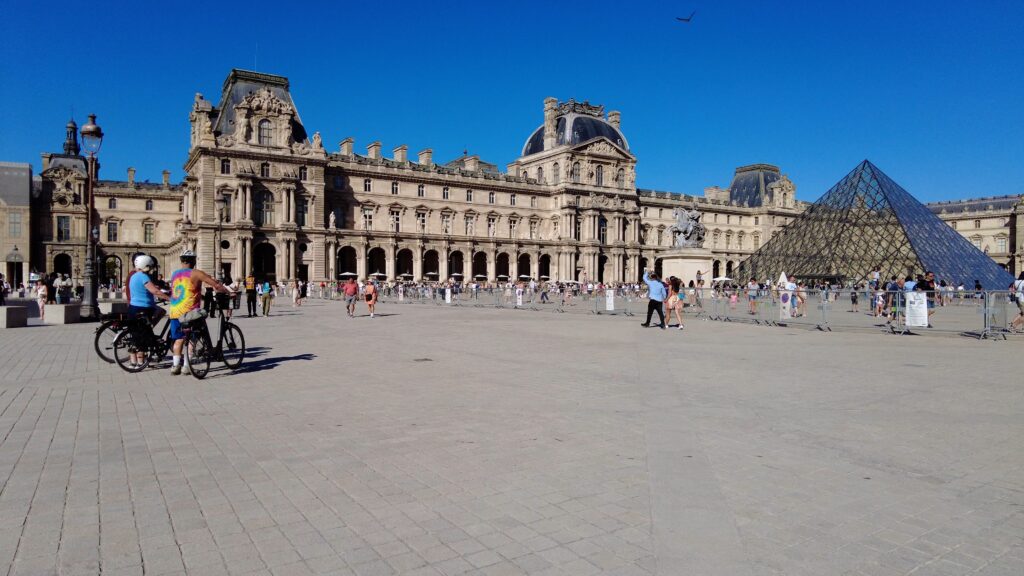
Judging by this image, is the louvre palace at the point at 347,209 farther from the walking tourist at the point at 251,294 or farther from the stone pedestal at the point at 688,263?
the walking tourist at the point at 251,294

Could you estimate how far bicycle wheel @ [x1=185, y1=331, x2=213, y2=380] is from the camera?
32.7ft

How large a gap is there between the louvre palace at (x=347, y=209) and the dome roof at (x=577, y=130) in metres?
0.17

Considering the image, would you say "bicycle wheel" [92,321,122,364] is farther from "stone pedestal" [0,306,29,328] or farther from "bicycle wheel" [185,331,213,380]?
"stone pedestal" [0,306,29,328]

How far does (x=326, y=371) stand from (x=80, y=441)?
4.63 metres

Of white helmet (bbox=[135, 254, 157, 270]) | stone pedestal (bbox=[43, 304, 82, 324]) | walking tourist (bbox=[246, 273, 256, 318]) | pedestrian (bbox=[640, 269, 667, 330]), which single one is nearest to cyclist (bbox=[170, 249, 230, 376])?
white helmet (bbox=[135, 254, 157, 270])

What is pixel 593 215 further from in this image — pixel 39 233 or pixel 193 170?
pixel 39 233

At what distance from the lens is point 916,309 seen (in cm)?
1845

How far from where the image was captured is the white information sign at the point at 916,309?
721 inches

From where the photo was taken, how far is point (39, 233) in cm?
6738

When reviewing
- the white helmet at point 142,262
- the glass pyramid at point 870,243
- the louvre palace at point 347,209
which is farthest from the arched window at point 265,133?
the white helmet at point 142,262

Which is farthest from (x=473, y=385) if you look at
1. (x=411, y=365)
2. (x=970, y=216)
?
(x=970, y=216)

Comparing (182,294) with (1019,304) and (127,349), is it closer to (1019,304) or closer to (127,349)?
(127,349)

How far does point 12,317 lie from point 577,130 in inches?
2657

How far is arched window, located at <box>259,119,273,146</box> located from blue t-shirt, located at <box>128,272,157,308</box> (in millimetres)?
49374
